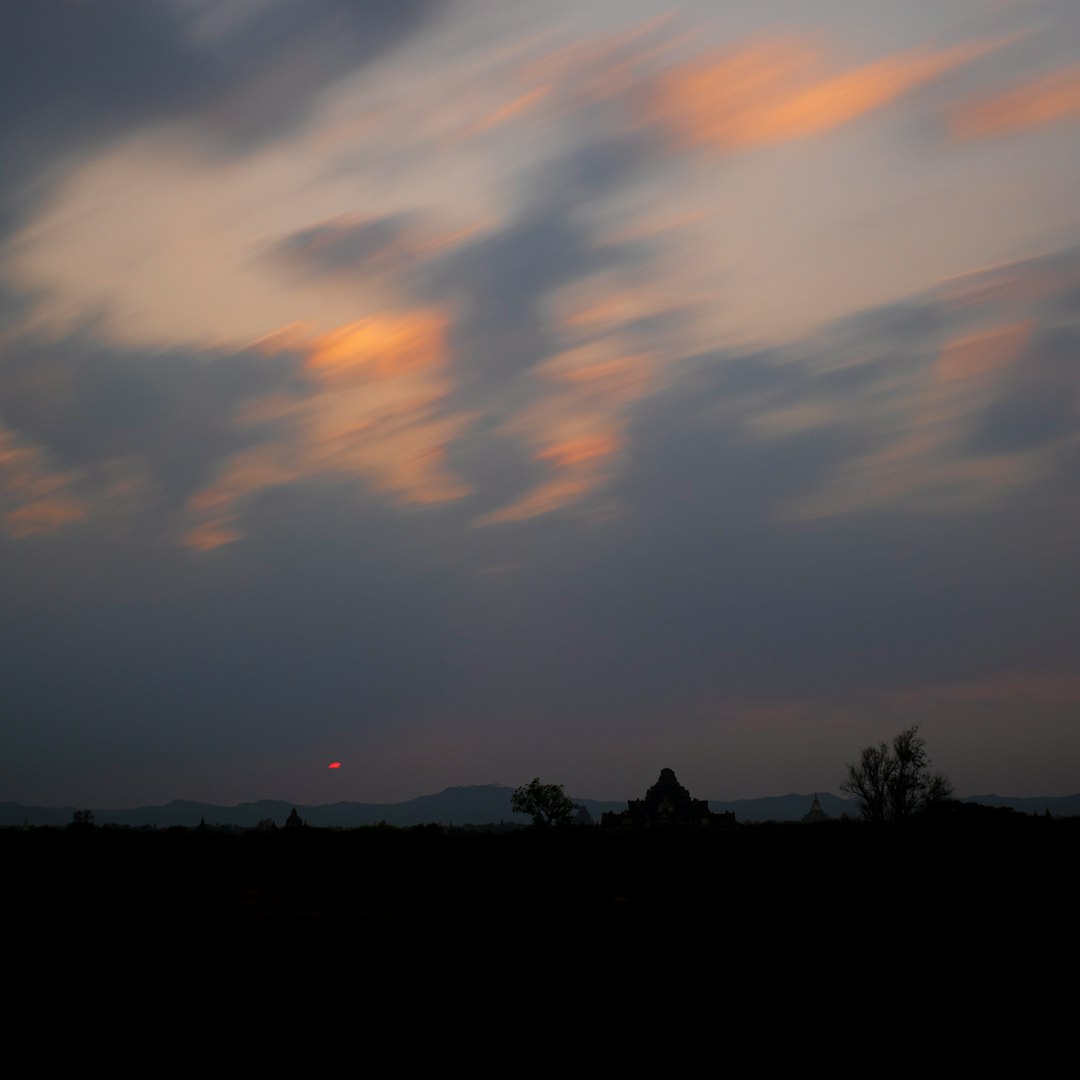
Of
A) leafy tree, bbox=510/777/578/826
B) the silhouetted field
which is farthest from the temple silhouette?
the silhouetted field

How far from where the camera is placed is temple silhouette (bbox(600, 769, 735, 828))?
15188 cm

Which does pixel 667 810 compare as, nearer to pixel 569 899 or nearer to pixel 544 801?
pixel 544 801

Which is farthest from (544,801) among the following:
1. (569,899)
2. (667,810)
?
(569,899)

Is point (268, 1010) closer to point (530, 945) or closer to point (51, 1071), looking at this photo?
point (51, 1071)

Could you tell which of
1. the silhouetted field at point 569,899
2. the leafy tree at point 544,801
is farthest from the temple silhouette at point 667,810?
the silhouetted field at point 569,899

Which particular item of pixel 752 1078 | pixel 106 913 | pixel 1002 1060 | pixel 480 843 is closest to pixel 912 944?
pixel 1002 1060

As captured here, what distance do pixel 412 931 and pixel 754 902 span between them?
12310 millimetres

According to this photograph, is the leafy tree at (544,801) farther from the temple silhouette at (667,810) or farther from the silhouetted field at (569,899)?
the silhouetted field at (569,899)

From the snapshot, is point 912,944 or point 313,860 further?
A: point 313,860

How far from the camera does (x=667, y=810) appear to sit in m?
161

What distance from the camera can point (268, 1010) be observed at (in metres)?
25.9

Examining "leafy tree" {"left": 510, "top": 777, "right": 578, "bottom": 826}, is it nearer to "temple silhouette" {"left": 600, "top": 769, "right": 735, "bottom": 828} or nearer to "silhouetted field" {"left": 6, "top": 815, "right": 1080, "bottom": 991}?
"temple silhouette" {"left": 600, "top": 769, "right": 735, "bottom": 828}

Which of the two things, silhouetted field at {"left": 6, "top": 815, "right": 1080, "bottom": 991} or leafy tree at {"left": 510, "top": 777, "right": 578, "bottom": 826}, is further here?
leafy tree at {"left": 510, "top": 777, "right": 578, "bottom": 826}

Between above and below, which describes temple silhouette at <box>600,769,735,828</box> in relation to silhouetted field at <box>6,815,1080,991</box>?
below
